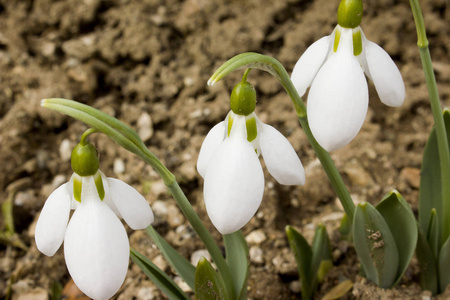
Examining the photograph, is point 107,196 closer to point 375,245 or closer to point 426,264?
point 375,245

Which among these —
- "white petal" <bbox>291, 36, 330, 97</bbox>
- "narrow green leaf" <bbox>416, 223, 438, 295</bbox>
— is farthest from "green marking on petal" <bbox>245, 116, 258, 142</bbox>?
"narrow green leaf" <bbox>416, 223, 438, 295</bbox>

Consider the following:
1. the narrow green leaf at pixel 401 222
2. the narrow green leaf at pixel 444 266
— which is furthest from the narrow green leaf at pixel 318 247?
the narrow green leaf at pixel 444 266

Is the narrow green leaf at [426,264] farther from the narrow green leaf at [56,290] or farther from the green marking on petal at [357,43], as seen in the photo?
the narrow green leaf at [56,290]

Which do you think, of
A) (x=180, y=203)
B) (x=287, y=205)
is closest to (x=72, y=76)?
(x=287, y=205)

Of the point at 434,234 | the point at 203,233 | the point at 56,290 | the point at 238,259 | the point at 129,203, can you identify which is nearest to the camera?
the point at 129,203

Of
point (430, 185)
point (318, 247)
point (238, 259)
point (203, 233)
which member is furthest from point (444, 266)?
point (203, 233)

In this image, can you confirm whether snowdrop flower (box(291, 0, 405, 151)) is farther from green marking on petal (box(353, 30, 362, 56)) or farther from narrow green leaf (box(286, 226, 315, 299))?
narrow green leaf (box(286, 226, 315, 299))

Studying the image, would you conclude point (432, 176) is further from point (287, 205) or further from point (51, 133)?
point (51, 133)
